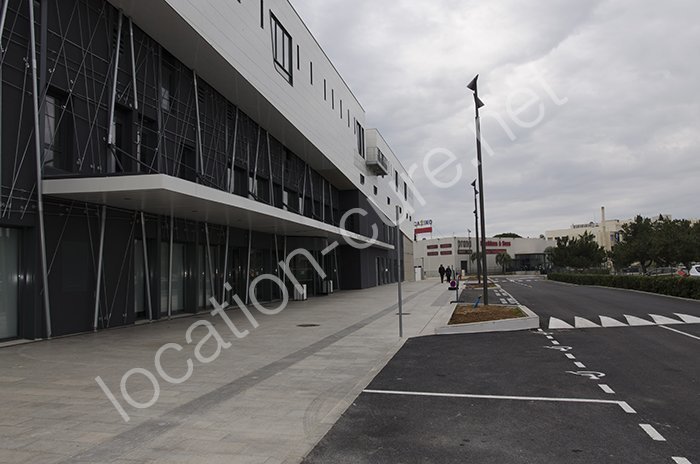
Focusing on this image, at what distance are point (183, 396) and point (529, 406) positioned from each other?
180 inches

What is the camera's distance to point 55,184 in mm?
11445

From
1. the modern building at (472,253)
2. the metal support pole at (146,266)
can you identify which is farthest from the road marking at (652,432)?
the modern building at (472,253)

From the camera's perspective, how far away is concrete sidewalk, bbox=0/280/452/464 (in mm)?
4875

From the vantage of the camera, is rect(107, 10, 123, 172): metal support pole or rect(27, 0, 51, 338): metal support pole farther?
rect(107, 10, 123, 172): metal support pole

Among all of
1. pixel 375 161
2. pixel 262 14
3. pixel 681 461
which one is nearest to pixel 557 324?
pixel 681 461

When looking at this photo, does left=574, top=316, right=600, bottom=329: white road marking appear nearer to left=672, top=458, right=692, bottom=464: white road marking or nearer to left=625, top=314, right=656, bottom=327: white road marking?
left=625, top=314, right=656, bottom=327: white road marking

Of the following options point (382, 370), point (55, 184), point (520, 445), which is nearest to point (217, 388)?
point (382, 370)

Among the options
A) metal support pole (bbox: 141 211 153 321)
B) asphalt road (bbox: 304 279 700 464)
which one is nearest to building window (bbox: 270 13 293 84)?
metal support pole (bbox: 141 211 153 321)

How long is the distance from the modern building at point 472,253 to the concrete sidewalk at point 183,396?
92.0m

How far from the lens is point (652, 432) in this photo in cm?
526

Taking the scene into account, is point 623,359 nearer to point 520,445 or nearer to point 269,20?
point 520,445

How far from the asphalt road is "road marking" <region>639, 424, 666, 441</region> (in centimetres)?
1

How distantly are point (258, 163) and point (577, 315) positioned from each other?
590 inches

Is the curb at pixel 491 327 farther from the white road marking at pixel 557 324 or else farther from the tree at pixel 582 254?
the tree at pixel 582 254
